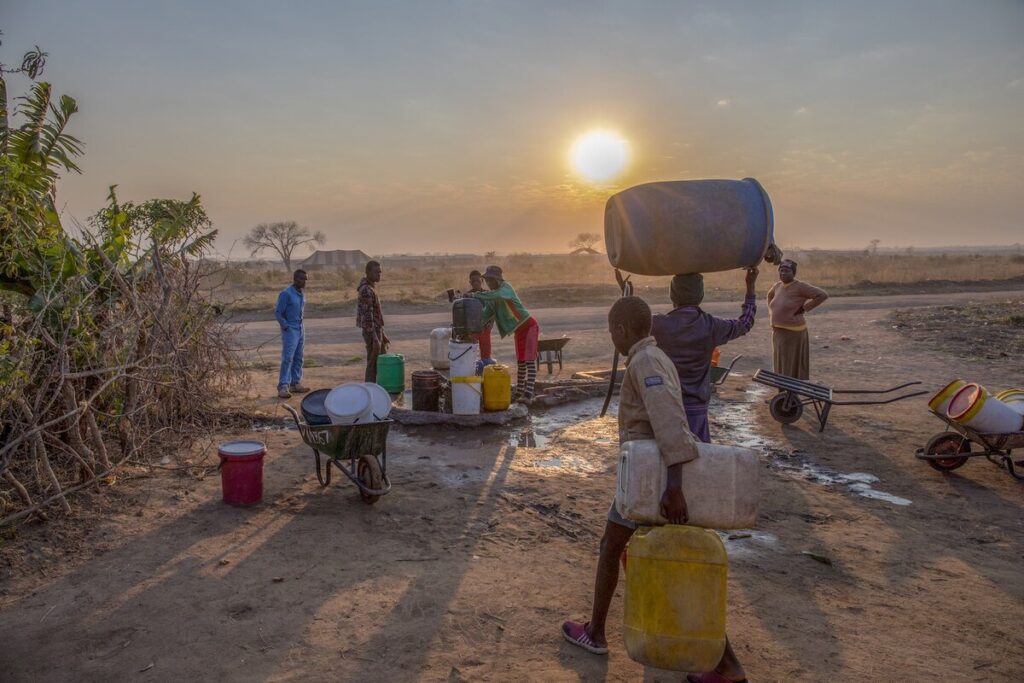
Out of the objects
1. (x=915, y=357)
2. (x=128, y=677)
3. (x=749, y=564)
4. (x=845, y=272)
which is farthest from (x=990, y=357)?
(x=845, y=272)

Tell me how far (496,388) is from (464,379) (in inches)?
17.1

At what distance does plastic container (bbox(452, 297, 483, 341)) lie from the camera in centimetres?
763

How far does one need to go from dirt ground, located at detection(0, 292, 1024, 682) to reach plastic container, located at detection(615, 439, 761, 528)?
92 centimetres

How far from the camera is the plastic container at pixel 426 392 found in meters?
7.95

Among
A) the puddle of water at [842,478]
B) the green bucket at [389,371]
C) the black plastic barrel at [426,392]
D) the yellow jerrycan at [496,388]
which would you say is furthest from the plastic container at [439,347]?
the puddle of water at [842,478]

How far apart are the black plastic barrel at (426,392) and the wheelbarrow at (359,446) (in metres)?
2.60

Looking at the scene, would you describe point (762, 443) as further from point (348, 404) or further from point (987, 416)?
point (348, 404)

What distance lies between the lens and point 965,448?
5.94 metres

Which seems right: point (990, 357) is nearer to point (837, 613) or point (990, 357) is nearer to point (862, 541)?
point (862, 541)

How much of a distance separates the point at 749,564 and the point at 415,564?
207 centimetres

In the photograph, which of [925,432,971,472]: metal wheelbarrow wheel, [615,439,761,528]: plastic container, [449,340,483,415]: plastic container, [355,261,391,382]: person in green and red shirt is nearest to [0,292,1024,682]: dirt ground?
[925,432,971,472]: metal wheelbarrow wheel

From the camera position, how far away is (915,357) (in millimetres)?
12484

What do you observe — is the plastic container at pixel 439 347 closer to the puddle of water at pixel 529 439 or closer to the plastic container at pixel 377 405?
the puddle of water at pixel 529 439

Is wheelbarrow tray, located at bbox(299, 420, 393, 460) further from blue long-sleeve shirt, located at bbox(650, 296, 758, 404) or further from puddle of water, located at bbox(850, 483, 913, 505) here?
puddle of water, located at bbox(850, 483, 913, 505)
